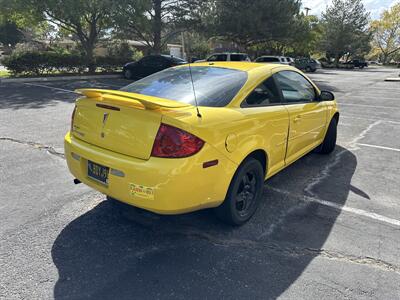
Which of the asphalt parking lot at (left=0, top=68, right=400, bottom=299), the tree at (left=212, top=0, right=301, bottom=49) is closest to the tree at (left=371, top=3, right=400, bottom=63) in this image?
the tree at (left=212, top=0, right=301, bottom=49)

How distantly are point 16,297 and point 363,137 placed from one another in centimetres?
678

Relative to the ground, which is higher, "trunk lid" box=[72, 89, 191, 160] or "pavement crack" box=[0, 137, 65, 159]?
"trunk lid" box=[72, 89, 191, 160]

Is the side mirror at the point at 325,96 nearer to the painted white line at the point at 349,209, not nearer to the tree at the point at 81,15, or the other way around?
the painted white line at the point at 349,209

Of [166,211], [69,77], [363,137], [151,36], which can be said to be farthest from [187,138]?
[151,36]

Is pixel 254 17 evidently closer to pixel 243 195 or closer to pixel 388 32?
pixel 243 195

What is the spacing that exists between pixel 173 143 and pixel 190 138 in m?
0.14

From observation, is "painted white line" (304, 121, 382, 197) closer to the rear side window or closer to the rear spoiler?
the rear side window

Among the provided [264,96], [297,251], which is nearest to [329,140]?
[264,96]

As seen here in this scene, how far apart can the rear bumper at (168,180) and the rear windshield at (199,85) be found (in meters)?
0.63

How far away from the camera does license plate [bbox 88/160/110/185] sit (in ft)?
9.28

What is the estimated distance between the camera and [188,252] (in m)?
2.84

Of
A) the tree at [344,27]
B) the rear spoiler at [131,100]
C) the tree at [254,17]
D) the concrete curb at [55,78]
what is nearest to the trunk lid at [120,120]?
the rear spoiler at [131,100]

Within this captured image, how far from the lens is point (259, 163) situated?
131 inches

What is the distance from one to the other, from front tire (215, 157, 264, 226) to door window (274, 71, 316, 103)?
1.08 m
